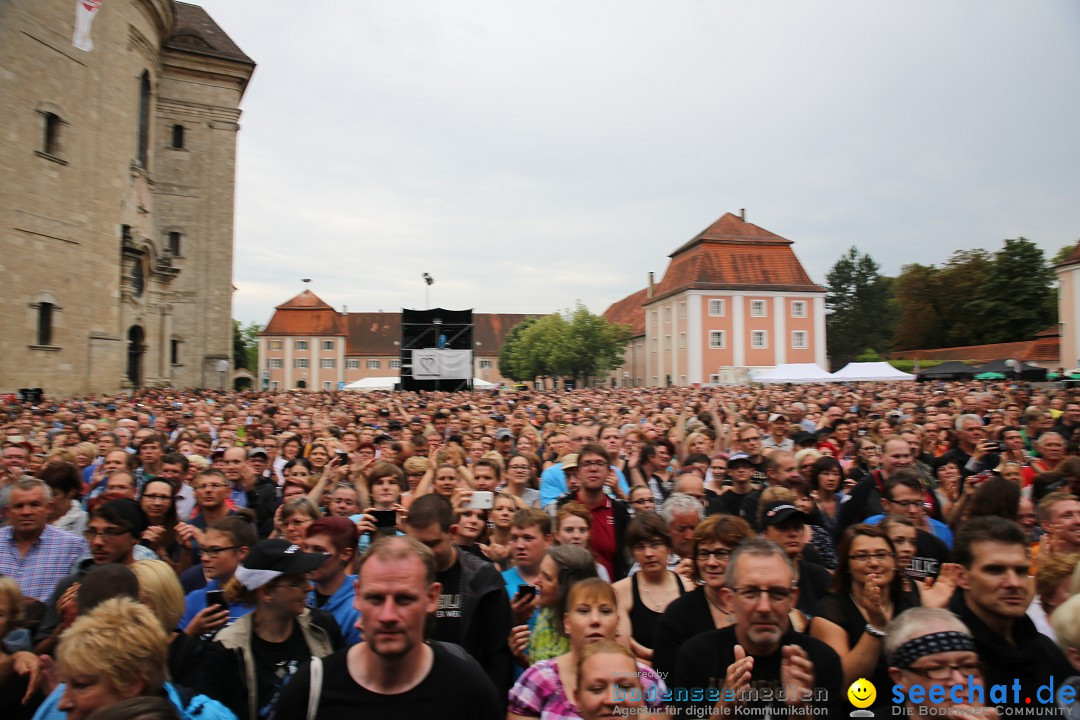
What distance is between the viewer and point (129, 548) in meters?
4.46

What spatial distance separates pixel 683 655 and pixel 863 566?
1166 millimetres

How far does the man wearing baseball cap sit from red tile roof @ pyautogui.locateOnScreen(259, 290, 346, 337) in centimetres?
9200

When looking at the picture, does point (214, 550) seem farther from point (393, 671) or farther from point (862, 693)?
point (862, 693)

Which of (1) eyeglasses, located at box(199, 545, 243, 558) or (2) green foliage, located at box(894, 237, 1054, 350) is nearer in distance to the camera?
(1) eyeglasses, located at box(199, 545, 243, 558)

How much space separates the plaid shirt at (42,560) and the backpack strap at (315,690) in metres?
3.04

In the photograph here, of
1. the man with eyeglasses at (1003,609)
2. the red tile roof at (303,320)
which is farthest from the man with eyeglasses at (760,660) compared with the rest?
the red tile roof at (303,320)

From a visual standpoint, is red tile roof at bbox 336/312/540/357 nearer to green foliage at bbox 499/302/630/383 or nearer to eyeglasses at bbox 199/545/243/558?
green foliage at bbox 499/302/630/383

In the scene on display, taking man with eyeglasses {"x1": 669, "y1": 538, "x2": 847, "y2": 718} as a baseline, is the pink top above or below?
below

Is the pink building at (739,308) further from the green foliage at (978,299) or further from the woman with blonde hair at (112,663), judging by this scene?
the woman with blonde hair at (112,663)

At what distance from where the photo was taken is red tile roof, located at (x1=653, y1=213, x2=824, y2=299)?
6259 cm

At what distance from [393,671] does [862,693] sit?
200 centimetres

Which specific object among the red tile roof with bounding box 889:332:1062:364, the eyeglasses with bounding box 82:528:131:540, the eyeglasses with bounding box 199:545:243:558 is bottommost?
the eyeglasses with bounding box 199:545:243:558

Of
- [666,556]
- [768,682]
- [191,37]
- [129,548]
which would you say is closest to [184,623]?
[129,548]

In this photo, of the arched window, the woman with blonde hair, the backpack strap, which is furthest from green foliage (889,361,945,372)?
the woman with blonde hair
